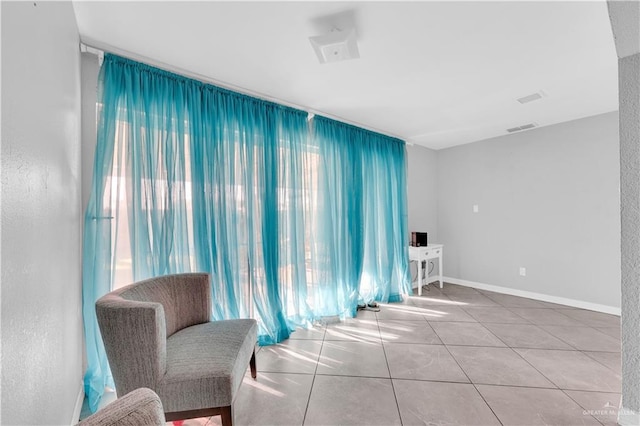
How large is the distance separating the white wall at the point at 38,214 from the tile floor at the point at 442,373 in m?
0.87

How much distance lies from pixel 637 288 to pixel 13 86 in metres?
2.26

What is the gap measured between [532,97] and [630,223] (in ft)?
7.39

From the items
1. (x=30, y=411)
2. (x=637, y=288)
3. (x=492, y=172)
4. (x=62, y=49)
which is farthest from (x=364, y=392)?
(x=492, y=172)

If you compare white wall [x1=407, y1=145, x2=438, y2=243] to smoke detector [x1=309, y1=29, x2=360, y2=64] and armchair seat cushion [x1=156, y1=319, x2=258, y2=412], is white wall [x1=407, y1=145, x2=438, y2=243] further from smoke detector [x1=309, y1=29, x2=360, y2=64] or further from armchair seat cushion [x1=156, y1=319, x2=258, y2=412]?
armchair seat cushion [x1=156, y1=319, x2=258, y2=412]

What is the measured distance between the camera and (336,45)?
1.74 meters

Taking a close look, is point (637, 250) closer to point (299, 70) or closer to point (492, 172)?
point (299, 70)

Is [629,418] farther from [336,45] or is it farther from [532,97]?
[532,97]

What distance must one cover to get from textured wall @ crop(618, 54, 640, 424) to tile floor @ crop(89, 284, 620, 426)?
740 millimetres

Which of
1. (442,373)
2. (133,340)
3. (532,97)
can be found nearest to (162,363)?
(133,340)

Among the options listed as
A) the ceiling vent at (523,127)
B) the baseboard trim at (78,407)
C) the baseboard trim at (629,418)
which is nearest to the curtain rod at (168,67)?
the baseboard trim at (78,407)

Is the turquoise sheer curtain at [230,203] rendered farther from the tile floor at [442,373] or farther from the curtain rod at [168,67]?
the tile floor at [442,373]

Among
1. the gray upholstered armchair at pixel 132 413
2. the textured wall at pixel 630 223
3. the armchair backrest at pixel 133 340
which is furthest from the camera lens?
the armchair backrest at pixel 133 340

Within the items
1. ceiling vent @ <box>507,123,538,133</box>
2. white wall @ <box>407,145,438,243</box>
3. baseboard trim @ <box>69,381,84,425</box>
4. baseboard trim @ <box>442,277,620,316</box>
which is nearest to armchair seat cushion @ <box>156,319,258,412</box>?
baseboard trim @ <box>69,381,84,425</box>

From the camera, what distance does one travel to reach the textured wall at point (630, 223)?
1.05 meters
